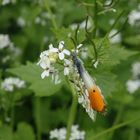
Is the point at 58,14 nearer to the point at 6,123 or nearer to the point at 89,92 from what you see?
the point at 6,123

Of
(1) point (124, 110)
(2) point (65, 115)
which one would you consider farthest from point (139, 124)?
(2) point (65, 115)

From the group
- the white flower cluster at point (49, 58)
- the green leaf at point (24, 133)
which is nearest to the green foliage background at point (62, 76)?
the green leaf at point (24, 133)

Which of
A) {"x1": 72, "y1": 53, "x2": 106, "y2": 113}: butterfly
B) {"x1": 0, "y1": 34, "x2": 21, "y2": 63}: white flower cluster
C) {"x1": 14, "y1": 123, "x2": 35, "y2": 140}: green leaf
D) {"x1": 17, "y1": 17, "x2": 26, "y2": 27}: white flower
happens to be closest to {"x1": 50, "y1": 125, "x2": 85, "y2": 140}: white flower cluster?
{"x1": 14, "y1": 123, "x2": 35, "y2": 140}: green leaf

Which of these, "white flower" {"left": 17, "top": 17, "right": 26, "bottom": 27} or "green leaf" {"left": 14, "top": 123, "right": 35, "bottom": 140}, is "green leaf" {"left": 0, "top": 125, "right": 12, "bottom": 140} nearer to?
"green leaf" {"left": 14, "top": 123, "right": 35, "bottom": 140}

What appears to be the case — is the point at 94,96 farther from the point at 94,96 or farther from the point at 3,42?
the point at 3,42

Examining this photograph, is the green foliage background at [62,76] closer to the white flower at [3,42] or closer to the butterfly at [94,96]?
the white flower at [3,42]

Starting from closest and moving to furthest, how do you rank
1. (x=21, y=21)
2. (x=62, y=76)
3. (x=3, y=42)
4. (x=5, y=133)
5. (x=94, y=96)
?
(x=94, y=96)
(x=62, y=76)
(x=5, y=133)
(x=3, y=42)
(x=21, y=21)

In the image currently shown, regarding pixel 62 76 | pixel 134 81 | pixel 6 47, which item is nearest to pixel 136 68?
pixel 134 81
